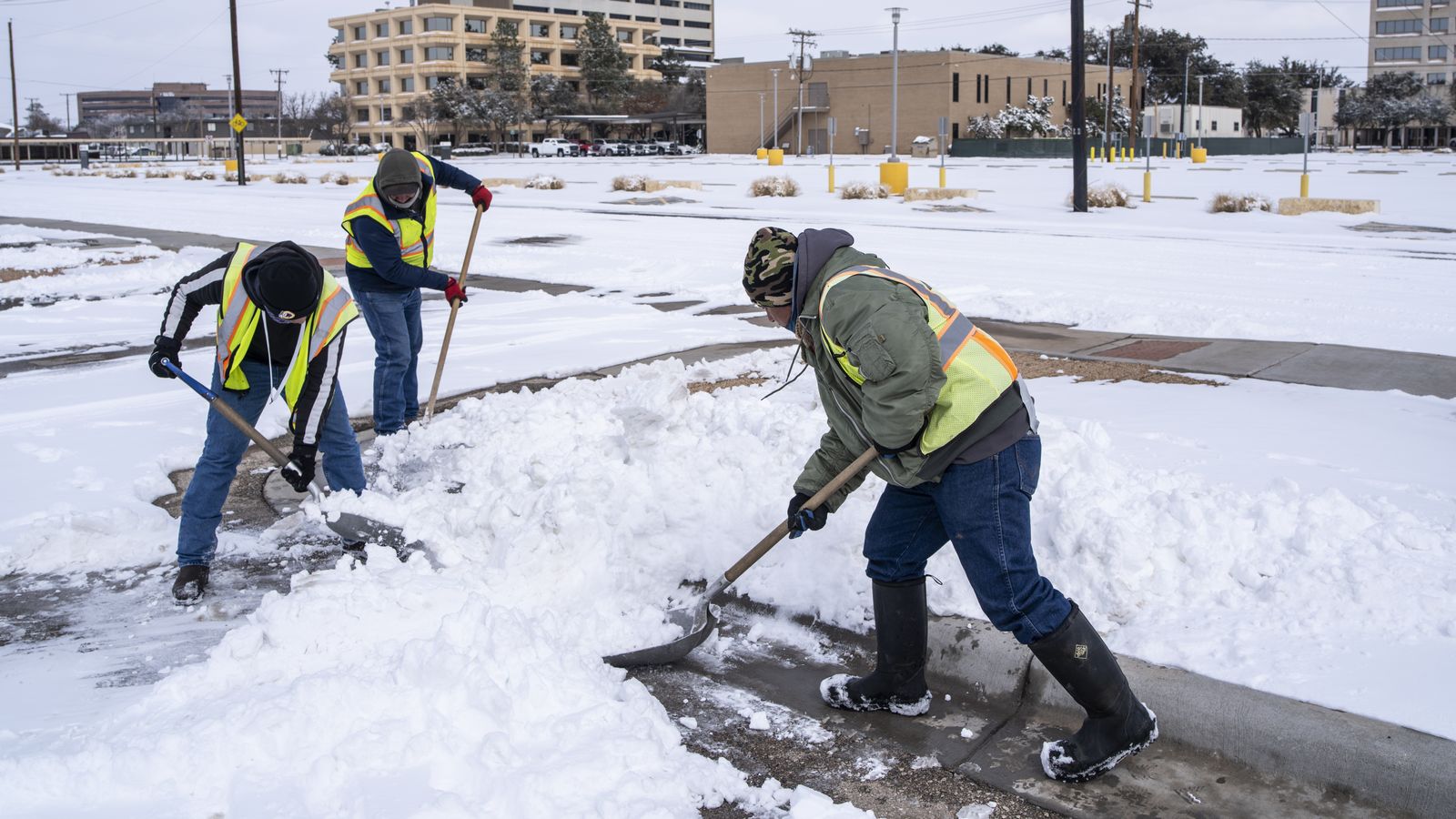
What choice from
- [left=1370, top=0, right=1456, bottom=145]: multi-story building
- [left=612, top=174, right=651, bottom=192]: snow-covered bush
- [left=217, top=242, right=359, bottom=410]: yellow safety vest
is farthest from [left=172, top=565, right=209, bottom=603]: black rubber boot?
[left=1370, top=0, right=1456, bottom=145]: multi-story building

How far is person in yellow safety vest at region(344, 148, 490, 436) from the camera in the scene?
648cm

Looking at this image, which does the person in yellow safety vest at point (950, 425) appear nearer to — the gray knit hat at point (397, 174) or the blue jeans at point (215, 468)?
the blue jeans at point (215, 468)

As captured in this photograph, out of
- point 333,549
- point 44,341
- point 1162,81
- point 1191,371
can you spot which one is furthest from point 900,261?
point 1162,81

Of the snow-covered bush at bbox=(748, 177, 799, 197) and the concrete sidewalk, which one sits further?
the snow-covered bush at bbox=(748, 177, 799, 197)

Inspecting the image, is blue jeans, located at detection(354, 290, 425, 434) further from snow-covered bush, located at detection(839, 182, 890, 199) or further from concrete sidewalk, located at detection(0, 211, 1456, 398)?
snow-covered bush, located at detection(839, 182, 890, 199)

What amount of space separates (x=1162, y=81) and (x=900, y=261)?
90820 millimetres

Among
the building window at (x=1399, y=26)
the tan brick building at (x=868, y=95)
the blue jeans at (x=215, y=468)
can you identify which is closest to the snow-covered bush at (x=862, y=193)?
the blue jeans at (x=215, y=468)

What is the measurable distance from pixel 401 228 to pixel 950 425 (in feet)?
14.5

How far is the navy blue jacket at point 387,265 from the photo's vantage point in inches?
255

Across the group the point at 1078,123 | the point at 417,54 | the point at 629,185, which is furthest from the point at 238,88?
the point at 417,54

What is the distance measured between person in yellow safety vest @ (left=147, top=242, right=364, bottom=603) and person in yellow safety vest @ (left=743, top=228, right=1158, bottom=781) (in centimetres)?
207

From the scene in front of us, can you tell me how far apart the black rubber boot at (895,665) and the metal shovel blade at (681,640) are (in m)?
0.53

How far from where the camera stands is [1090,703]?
3.28 meters

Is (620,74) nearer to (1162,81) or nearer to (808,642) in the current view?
(1162,81)
